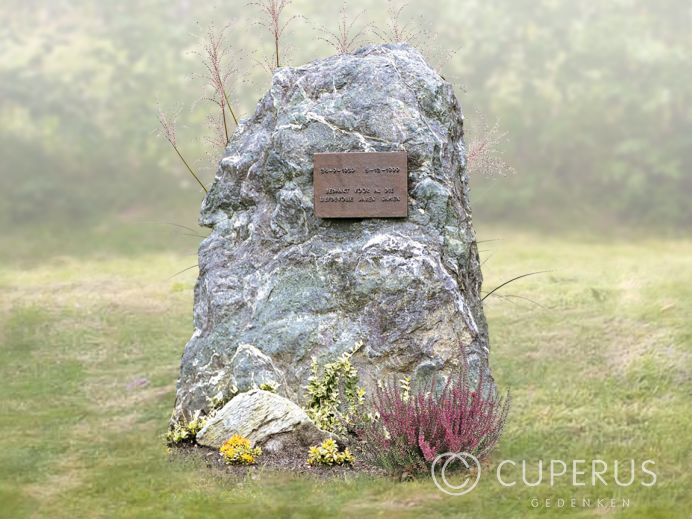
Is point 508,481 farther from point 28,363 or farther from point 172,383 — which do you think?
point 28,363

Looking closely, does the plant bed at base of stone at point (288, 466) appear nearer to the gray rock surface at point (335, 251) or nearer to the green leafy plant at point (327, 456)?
the green leafy plant at point (327, 456)

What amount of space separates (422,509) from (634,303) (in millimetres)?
6492

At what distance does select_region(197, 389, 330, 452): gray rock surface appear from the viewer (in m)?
8.00

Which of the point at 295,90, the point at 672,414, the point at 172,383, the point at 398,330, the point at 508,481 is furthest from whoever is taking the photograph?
the point at 172,383

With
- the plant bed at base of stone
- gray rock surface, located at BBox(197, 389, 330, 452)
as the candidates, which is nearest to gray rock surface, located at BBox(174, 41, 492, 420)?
gray rock surface, located at BBox(197, 389, 330, 452)

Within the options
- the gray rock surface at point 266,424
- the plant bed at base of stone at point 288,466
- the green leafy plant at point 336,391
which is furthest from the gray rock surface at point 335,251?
the plant bed at base of stone at point 288,466

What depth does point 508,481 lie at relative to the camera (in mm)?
7535

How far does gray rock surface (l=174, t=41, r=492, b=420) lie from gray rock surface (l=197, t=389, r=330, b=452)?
0.34m

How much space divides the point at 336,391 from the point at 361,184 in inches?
68.0

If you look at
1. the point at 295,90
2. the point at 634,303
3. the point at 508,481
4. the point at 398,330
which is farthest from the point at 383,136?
the point at 634,303

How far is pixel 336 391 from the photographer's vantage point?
327 inches

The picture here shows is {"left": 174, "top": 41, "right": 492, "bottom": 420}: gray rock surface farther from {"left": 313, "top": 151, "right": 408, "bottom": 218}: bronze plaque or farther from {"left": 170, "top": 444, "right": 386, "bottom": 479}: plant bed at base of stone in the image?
{"left": 170, "top": 444, "right": 386, "bottom": 479}: plant bed at base of stone

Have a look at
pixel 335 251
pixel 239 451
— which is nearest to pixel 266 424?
pixel 239 451

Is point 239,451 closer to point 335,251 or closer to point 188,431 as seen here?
point 188,431
